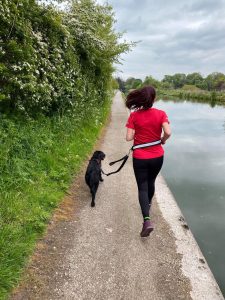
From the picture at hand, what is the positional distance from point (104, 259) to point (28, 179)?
6.76 ft

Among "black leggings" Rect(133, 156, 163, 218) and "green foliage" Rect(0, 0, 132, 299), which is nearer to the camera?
"green foliage" Rect(0, 0, 132, 299)

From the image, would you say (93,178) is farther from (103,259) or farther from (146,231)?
(103,259)

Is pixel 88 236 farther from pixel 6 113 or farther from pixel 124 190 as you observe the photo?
pixel 6 113

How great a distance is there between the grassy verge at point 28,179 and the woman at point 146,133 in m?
1.55

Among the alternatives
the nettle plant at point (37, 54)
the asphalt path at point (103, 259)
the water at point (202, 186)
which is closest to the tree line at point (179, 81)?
the water at point (202, 186)

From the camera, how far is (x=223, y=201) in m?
7.57

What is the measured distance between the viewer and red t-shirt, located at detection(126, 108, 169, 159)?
3947 mm

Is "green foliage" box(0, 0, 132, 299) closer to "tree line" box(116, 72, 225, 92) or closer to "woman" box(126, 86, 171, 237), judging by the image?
"woman" box(126, 86, 171, 237)

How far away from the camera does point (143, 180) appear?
13.8 feet

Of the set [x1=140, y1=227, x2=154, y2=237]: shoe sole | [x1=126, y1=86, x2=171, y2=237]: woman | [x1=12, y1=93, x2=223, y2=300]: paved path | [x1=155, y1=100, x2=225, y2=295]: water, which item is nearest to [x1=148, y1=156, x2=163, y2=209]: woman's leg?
[x1=126, y1=86, x2=171, y2=237]: woman

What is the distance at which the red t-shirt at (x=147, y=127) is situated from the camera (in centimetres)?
395

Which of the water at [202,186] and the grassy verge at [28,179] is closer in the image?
the grassy verge at [28,179]

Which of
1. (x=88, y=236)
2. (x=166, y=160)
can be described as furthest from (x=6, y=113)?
(x=166, y=160)

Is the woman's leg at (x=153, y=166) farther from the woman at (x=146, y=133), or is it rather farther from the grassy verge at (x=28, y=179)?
the grassy verge at (x=28, y=179)
